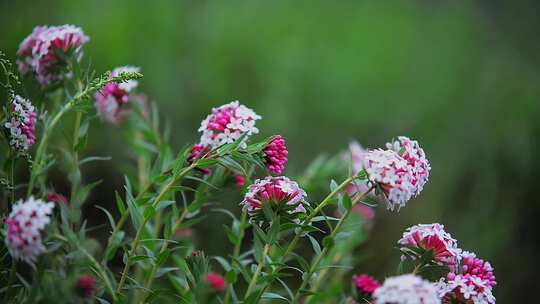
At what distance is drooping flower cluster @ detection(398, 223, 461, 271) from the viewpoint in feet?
3.22

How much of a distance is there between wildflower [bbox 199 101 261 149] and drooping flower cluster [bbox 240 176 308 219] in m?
0.09

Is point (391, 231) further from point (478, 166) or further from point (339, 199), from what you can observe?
point (339, 199)

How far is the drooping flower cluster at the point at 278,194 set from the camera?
3.14 feet

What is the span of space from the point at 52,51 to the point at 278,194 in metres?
0.51

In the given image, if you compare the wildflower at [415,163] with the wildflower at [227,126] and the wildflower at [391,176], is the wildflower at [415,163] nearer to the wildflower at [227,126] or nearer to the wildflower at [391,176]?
the wildflower at [391,176]

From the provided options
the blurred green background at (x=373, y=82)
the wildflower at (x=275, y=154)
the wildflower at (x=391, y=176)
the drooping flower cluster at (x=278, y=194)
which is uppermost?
the blurred green background at (x=373, y=82)

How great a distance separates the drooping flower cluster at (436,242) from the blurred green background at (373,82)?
1027 mm

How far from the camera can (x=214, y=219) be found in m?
2.09

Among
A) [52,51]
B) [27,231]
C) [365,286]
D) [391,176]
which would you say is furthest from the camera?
[52,51]

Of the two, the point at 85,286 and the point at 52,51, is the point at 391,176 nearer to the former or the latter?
the point at 85,286

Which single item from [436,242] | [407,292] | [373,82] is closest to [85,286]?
[407,292]

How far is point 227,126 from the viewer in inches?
39.9

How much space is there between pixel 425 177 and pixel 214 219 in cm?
119

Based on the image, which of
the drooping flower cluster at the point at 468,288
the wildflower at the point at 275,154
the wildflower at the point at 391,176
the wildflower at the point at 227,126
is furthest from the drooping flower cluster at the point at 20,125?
the drooping flower cluster at the point at 468,288
